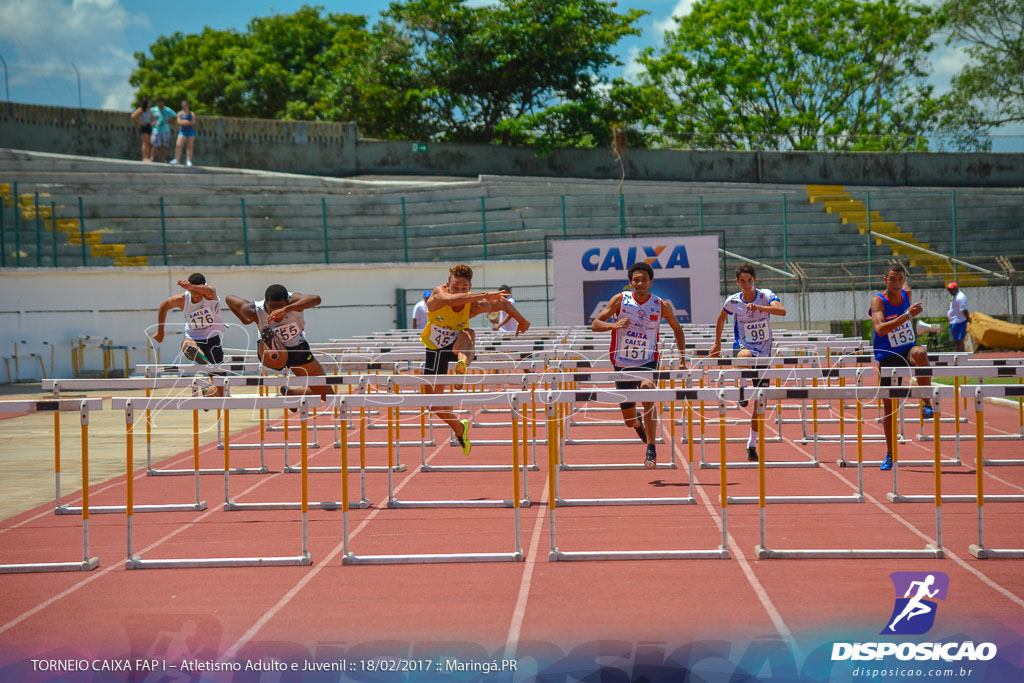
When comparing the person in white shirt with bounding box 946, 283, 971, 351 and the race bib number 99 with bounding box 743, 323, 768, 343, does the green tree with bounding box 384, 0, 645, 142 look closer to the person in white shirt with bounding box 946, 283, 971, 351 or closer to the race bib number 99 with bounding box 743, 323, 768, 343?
the person in white shirt with bounding box 946, 283, 971, 351

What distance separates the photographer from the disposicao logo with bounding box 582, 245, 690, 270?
79.4ft

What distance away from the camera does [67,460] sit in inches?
484

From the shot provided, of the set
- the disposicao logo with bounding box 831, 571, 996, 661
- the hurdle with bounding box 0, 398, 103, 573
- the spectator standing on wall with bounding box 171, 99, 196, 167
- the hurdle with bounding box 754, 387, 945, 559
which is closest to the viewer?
the disposicao logo with bounding box 831, 571, 996, 661

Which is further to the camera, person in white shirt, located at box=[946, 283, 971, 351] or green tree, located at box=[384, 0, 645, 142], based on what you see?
green tree, located at box=[384, 0, 645, 142]

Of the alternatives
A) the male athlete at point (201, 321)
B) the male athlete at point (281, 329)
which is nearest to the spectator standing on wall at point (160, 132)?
the male athlete at point (201, 321)

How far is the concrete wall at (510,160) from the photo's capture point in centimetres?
3916

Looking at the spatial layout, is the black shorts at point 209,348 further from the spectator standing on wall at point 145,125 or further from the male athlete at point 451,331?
the spectator standing on wall at point 145,125

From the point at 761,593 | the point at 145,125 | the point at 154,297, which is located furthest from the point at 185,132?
the point at 761,593

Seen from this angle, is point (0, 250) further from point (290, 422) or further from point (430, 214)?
point (290, 422)

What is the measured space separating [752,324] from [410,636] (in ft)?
24.5

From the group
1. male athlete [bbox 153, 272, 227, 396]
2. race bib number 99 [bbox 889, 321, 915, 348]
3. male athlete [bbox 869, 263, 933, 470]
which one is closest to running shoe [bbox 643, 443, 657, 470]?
male athlete [bbox 869, 263, 933, 470]

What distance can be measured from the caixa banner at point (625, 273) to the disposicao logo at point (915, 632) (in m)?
17.7

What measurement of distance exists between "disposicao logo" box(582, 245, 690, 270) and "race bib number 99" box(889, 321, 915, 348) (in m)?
13.2

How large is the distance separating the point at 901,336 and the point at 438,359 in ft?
15.4
